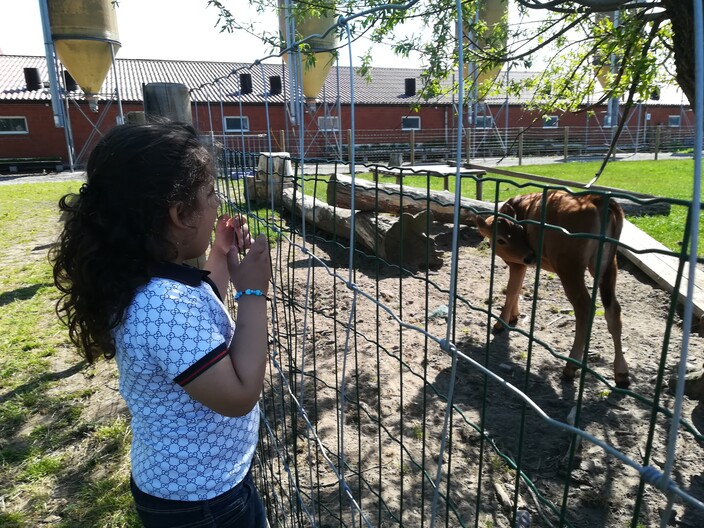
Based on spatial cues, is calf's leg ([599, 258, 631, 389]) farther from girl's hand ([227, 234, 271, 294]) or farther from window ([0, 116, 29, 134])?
window ([0, 116, 29, 134])

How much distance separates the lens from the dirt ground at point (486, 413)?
7.52 ft

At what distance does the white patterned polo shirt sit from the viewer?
4.01 ft

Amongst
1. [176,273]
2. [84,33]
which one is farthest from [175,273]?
[84,33]

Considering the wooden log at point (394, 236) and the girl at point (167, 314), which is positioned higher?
the girl at point (167, 314)

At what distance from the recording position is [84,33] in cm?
1066

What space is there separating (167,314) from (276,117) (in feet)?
83.0

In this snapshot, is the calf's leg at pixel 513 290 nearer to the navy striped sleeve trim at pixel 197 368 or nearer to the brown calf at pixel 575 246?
the brown calf at pixel 575 246

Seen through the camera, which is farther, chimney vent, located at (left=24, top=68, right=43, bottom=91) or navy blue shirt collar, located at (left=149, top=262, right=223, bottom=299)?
chimney vent, located at (left=24, top=68, right=43, bottom=91)

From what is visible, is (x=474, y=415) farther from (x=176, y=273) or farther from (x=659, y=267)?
(x=659, y=267)

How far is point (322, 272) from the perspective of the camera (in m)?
6.18

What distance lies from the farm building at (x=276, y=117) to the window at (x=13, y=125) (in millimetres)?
42

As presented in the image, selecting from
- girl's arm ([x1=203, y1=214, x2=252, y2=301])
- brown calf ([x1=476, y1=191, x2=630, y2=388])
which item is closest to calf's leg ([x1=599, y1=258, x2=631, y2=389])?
brown calf ([x1=476, y1=191, x2=630, y2=388])

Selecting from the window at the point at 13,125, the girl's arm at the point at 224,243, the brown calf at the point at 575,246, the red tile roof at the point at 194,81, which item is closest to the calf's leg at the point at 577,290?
the brown calf at the point at 575,246

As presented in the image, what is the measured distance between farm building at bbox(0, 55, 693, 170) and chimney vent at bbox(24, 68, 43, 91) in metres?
0.04
